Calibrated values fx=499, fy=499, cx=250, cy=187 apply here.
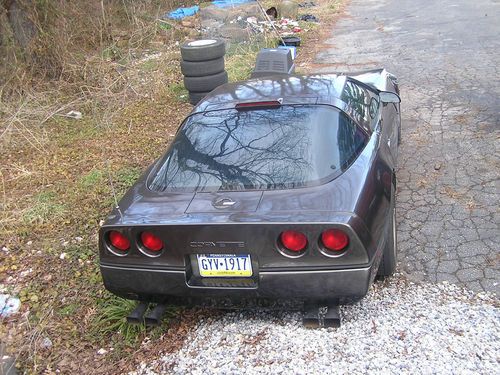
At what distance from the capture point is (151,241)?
10.1 feet

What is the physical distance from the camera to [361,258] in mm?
2830

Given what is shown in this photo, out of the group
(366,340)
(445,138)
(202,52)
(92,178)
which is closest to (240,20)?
(202,52)

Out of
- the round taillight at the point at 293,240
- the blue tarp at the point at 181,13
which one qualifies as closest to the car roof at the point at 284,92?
the round taillight at the point at 293,240

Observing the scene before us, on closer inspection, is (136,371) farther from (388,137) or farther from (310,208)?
(388,137)

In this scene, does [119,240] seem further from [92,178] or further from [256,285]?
[92,178]

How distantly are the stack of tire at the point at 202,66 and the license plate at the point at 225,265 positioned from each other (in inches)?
220

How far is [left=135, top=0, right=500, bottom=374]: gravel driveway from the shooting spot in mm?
2879

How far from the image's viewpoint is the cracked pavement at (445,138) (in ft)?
13.0

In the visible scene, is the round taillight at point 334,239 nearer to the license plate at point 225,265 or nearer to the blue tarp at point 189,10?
the license plate at point 225,265

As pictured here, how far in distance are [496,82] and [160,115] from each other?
18.2ft

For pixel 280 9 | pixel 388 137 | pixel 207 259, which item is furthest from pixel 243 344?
pixel 280 9

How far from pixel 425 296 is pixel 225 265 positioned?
1478 millimetres

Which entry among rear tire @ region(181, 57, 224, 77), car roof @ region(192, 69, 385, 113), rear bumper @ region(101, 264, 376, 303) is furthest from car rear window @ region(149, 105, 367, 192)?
rear tire @ region(181, 57, 224, 77)

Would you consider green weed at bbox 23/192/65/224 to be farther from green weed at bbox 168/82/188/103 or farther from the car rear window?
green weed at bbox 168/82/188/103
